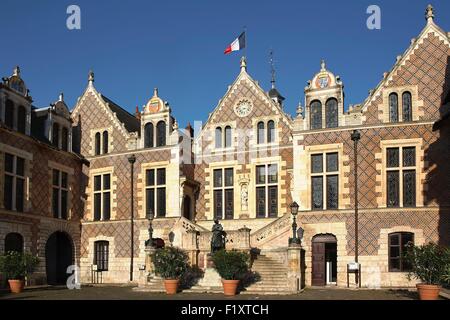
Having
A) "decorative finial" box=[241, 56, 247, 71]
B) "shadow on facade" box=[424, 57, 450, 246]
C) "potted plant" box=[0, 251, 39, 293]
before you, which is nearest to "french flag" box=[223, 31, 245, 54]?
"decorative finial" box=[241, 56, 247, 71]

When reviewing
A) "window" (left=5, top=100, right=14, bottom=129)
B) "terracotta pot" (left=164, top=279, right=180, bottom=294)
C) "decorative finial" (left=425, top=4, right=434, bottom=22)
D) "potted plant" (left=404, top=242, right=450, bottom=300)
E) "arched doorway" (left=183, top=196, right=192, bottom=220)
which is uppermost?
"decorative finial" (left=425, top=4, right=434, bottom=22)

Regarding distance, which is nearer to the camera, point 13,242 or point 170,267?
point 170,267

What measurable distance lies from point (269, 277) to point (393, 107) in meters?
9.66

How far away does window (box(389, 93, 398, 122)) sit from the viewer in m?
24.8

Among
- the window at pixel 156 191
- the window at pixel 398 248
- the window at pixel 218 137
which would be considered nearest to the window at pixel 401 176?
the window at pixel 398 248

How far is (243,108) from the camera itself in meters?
28.8

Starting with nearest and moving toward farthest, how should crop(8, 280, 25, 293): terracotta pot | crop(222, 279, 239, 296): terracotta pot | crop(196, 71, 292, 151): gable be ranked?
crop(222, 279, 239, 296): terracotta pot
crop(8, 280, 25, 293): terracotta pot
crop(196, 71, 292, 151): gable

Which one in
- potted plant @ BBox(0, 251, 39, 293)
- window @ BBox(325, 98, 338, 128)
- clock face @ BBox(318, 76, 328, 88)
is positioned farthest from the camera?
clock face @ BBox(318, 76, 328, 88)

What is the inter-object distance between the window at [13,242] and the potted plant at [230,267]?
10.3 m

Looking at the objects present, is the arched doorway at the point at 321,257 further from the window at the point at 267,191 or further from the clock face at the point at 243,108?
the clock face at the point at 243,108

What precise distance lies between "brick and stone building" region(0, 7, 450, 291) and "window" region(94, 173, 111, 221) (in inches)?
2.4

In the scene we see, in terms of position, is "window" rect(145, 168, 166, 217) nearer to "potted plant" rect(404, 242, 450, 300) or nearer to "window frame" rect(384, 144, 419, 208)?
"window frame" rect(384, 144, 419, 208)

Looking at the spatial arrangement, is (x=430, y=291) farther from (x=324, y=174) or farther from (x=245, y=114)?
(x=245, y=114)

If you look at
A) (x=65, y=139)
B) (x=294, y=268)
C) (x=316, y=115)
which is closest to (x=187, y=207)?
(x=65, y=139)
